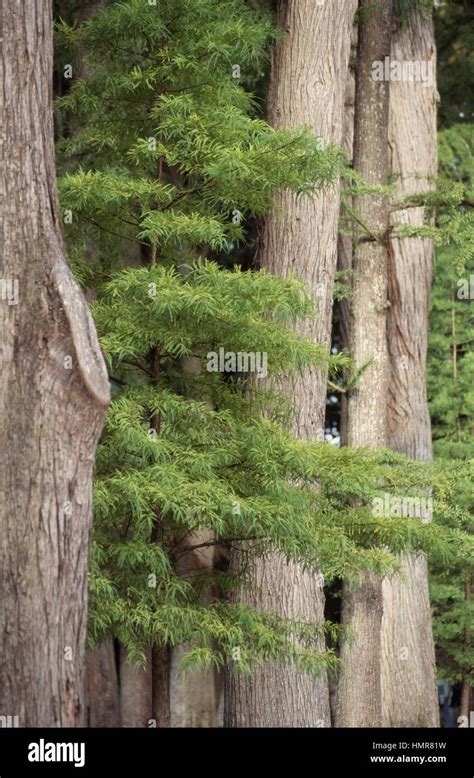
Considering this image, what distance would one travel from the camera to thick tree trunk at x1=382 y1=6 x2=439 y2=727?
16.2 meters

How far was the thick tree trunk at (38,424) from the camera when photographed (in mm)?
7988

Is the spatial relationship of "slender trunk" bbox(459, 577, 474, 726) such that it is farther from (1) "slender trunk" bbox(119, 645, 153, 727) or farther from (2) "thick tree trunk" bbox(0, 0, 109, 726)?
(2) "thick tree trunk" bbox(0, 0, 109, 726)

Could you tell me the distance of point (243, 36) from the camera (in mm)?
10992

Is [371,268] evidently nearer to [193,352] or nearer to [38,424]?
[193,352]

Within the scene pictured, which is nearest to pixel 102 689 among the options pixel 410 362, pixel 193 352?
pixel 410 362

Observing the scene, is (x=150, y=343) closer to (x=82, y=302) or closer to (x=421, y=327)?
(x=82, y=302)

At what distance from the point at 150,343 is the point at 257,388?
4.30ft

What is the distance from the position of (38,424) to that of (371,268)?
767 centimetres

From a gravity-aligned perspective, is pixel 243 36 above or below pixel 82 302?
above

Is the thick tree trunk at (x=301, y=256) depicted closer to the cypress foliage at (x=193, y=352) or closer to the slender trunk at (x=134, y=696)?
the cypress foliage at (x=193, y=352)

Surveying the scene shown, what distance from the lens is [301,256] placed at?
41.2 feet

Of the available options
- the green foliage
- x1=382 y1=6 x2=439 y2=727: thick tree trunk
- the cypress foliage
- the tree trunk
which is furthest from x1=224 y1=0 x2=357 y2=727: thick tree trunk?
the tree trunk

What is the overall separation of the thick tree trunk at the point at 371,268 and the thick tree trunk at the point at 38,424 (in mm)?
6548
